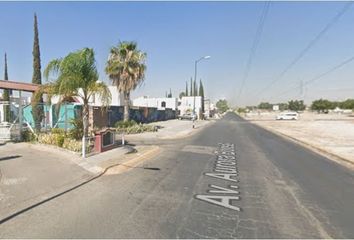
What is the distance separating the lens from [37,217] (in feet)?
20.7

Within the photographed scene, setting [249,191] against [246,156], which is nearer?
[249,191]

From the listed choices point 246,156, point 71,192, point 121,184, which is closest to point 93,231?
point 71,192

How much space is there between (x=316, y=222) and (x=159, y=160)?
8.40 meters

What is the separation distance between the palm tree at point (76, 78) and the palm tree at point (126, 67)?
13.6 m

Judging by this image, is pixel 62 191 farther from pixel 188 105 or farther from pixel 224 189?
pixel 188 105

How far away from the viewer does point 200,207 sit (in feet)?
23.4

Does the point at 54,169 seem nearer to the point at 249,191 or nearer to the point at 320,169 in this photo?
the point at 249,191

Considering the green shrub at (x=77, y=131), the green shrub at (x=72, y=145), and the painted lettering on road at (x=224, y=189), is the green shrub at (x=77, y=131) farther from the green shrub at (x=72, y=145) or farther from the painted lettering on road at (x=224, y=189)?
the painted lettering on road at (x=224, y=189)

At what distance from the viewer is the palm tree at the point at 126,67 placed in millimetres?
30172

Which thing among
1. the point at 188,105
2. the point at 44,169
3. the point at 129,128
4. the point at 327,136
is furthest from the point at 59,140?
the point at 188,105

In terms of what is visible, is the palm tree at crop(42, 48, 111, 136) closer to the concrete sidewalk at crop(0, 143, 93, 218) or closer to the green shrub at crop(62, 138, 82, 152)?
the green shrub at crop(62, 138, 82, 152)

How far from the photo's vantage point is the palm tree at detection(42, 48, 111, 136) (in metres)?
15.6

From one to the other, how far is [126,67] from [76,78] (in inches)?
584

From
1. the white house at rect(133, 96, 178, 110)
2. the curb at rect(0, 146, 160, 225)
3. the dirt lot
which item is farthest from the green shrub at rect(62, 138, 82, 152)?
the white house at rect(133, 96, 178, 110)
